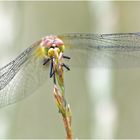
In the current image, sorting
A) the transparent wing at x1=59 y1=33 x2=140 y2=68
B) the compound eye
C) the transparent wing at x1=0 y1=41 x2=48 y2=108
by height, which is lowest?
the transparent wing at x1=0 y1=41 x2=48 y2=108

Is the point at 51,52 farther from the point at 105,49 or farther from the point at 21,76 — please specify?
the point at 105,49

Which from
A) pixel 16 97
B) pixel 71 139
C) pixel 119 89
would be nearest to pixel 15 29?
pixel 119 89

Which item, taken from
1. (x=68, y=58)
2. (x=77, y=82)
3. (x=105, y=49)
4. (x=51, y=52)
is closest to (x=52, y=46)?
(x=51, y=52)

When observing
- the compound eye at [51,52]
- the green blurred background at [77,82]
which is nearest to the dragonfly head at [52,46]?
the compound eye at [51,52]

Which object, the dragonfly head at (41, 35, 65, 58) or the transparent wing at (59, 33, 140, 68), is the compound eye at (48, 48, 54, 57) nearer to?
the dragonfly head at (41, 35, 65, 58)

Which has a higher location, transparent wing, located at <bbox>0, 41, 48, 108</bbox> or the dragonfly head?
the dragonfly head

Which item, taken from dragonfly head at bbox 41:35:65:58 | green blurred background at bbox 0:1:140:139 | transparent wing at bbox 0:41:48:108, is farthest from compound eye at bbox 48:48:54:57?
green blurred background at bbox 0:1:140:139

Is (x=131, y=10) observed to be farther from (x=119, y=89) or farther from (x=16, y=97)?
(x=16, y=97)

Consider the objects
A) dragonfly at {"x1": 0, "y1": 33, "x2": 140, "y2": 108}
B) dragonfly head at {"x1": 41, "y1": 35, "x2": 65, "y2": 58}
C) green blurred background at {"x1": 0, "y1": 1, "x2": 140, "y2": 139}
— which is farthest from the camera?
green blurred background at {"x1": 0, "y1": 1, "x2": 140, "y2": 139}

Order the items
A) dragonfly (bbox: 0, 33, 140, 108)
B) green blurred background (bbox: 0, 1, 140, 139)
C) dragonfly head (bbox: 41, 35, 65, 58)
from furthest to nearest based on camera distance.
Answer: green blurred background (bbox: 0, 1, 140, 139), dragonfly (bbox: 0, 33, 140, 108), dragonfly head (bbox: 41, 35, 65, 58)
